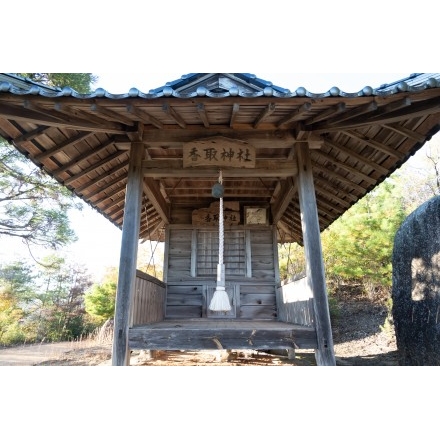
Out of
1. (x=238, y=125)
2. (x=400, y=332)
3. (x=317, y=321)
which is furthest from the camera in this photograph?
(x=400, y=332)

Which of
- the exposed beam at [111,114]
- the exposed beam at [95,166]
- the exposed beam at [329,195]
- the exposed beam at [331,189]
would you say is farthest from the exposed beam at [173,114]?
the exposed beam at [329,195]

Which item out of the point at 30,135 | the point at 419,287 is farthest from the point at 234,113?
the point at 419,287

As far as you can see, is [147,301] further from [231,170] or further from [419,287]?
[419,287]

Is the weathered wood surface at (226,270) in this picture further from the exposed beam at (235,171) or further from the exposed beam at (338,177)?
the exposed beam at (235,171)

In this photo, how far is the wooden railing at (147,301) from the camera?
146 inches

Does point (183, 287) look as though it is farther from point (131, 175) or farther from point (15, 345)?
point (15, 345)

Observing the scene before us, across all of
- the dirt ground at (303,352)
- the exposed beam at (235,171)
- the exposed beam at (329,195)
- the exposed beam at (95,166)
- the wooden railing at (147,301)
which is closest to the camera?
the wooden railing at (147,301)

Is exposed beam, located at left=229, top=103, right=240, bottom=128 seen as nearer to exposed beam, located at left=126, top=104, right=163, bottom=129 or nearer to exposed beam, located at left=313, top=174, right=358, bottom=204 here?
exposed beam, located at left=126, top=104, right=163, bottom=129

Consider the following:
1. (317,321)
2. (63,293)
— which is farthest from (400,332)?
(63,293)

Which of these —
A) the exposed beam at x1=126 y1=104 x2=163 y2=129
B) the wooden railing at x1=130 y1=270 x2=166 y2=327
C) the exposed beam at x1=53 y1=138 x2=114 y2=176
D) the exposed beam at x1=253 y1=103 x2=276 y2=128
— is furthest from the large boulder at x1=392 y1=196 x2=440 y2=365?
the exposed beam at x1=53 y1=138 x2=114 y2=176

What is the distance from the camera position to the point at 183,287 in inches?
244

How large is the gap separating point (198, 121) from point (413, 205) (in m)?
14.5

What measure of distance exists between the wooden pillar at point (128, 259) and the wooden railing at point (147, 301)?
18 cm

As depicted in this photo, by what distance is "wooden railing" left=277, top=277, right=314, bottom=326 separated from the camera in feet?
11.8
